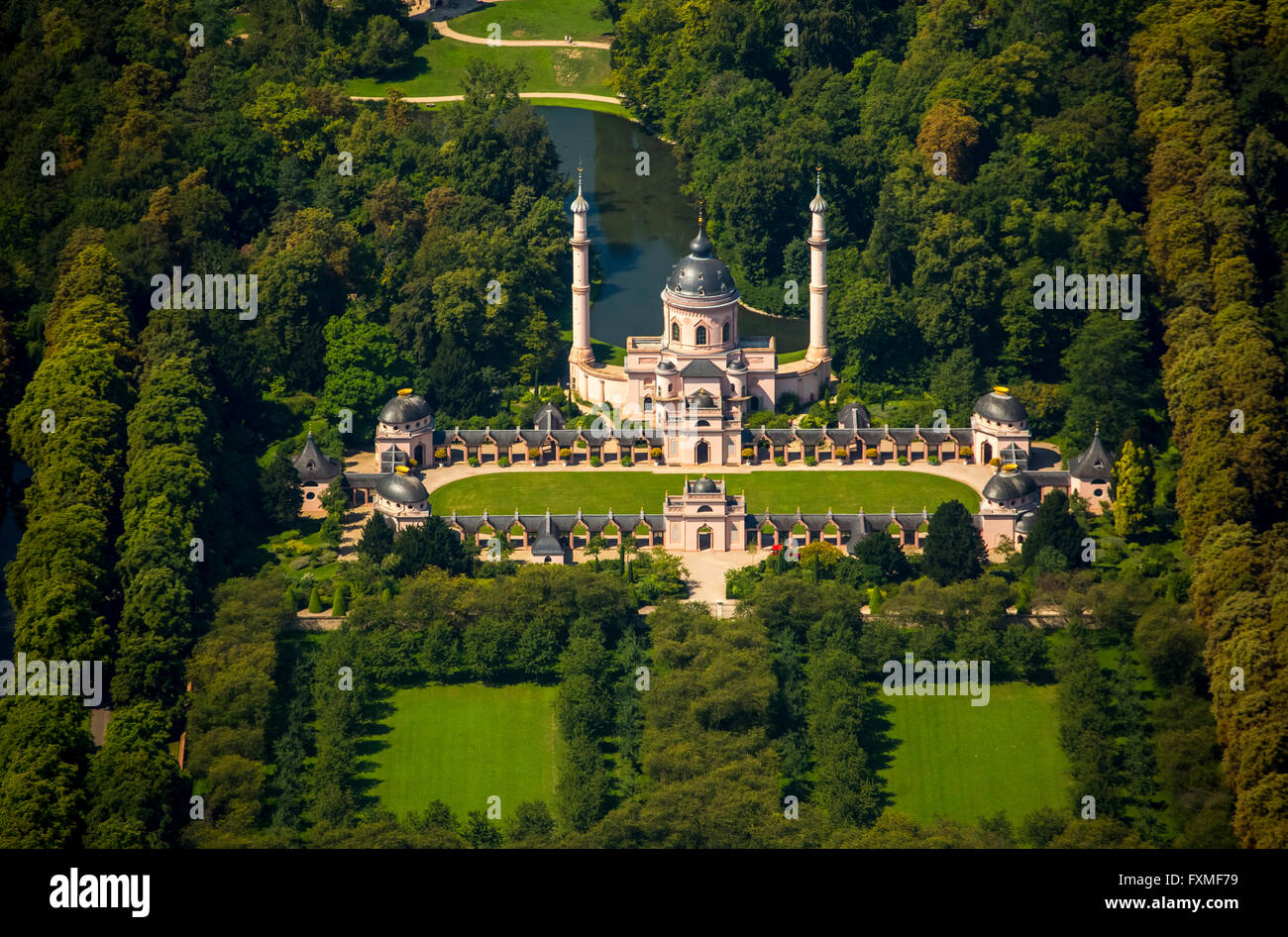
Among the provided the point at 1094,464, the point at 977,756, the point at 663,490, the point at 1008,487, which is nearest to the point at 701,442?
the point at 663,490

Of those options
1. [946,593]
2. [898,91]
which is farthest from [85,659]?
[898,91]

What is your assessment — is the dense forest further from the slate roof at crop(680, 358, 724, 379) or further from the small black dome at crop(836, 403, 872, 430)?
the slate roof at crop(680, 358, 724, 379)

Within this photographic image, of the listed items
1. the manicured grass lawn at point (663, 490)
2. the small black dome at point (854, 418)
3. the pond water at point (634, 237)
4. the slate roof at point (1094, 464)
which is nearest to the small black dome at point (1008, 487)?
the manicured grass lawn at point (663, 490)

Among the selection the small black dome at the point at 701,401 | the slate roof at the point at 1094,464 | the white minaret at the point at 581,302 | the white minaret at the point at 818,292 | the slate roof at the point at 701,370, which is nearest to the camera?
the slate roof at the point at 1094,464

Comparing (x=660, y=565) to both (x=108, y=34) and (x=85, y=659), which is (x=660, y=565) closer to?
(x=85, y=659)

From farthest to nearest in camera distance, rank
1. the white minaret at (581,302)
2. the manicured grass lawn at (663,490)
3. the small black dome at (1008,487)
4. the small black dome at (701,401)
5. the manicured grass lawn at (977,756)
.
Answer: the white minaret at (581,302), the small black dome at (701,401), the manicured grass lawn at (663,490), the small black dome at (1008,487), the manicured grass lawn at (977,756)

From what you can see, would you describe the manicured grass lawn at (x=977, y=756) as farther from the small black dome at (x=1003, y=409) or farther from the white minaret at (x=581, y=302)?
the white minaret at (x=581, y=302)
